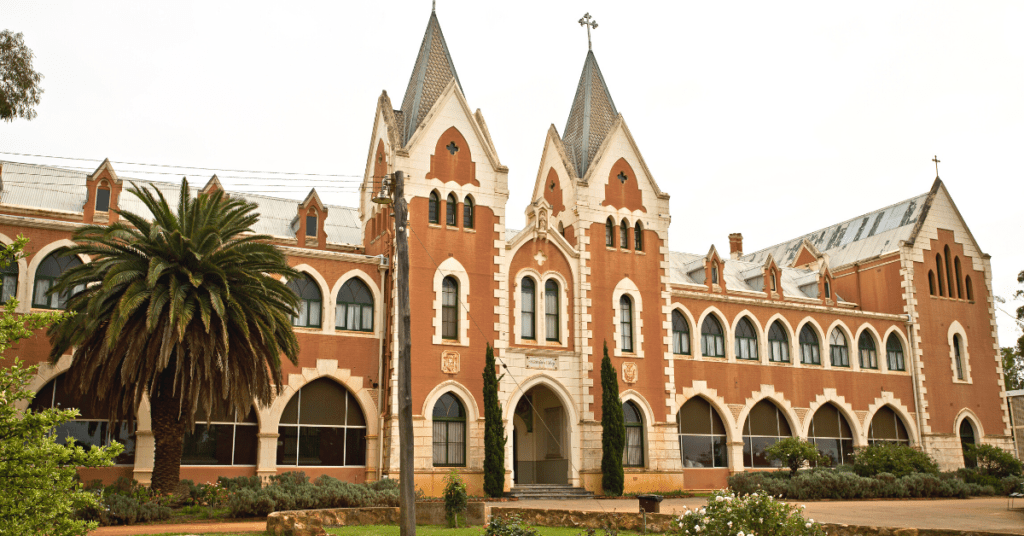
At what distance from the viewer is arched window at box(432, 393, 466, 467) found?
95.2ft

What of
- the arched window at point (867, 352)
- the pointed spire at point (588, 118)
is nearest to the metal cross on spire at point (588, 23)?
the pointed spire at point (588, 118)

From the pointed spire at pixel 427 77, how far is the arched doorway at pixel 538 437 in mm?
11382

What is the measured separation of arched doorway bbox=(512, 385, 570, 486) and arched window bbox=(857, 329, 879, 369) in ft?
53.4

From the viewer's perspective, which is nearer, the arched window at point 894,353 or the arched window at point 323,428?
the arched window at point 323,428

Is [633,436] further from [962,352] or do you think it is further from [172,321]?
[962,352]

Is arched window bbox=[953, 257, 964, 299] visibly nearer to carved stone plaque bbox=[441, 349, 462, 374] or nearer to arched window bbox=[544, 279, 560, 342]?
arched window bbox=[544, 279, 560, 342]

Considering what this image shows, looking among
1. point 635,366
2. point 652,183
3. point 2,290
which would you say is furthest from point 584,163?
point 2,290

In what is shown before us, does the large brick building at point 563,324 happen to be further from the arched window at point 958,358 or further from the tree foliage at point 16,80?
the tree foliage at point 16,80

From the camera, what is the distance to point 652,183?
3544 cm

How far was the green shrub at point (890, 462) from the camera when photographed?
33.0 m

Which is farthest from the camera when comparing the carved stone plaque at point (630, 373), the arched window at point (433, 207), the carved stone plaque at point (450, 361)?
the carved stone plaque at point (630, 373)

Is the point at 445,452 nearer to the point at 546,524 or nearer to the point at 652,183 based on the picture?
the point at 546,524

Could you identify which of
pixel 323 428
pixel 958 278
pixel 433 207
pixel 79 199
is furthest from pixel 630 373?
pixel 79 199

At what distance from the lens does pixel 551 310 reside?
1281 inches
